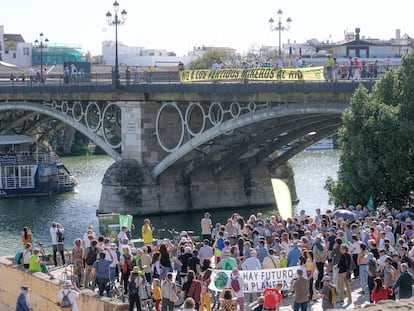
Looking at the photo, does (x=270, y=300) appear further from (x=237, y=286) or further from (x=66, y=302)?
(x=66, y=302)

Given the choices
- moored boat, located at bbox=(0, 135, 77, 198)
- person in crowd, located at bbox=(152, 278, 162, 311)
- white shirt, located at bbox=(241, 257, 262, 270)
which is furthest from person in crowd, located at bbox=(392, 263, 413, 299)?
moored boat, located at bbox=(0, 135, 77, 198)

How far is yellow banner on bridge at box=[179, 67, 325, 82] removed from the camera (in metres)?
41.1

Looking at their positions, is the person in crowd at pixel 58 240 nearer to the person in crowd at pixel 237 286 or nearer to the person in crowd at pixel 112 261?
the person in crowd at pixel 112 261

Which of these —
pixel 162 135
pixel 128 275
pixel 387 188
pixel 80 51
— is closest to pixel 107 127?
pixel 162 135

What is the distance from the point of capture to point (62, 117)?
57312 mm

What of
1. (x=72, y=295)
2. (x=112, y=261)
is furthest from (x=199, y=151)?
(x=72, y=295)

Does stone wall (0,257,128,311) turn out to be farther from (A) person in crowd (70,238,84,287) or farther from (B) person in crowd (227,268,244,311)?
(B) person in crowd (227,268,244,311)

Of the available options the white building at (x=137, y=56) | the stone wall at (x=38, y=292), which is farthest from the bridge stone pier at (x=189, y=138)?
the white building at (x=137, y=56)

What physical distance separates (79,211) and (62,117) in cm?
591

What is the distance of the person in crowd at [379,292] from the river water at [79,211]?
22.7 m

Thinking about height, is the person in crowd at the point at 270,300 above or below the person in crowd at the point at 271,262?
below

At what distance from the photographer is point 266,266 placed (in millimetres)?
21641

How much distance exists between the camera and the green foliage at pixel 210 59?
111 meters

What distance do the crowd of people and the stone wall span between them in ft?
0.99
